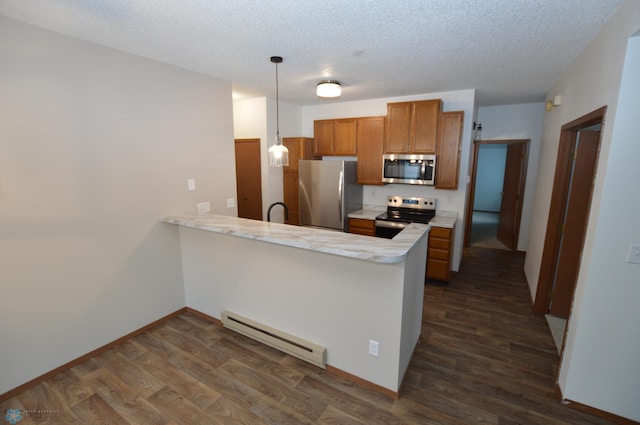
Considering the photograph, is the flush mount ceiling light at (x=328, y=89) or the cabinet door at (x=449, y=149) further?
the cabinet door at (x=449, y=149)

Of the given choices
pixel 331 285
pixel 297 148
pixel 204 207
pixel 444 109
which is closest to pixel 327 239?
pixel 331 285

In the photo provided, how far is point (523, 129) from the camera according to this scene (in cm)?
492

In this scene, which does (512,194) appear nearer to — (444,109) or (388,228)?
(444,109)

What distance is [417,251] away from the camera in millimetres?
2236

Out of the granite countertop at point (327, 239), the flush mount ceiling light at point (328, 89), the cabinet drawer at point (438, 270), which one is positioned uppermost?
the flush mount ceiling light at point (328, 89)

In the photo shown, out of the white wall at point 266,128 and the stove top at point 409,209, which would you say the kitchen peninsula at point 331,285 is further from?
the white wall at point 266,128

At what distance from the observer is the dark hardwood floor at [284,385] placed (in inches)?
76.5

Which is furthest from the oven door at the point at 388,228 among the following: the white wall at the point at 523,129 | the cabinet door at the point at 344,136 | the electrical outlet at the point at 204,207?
the white wall at the point at 523,129

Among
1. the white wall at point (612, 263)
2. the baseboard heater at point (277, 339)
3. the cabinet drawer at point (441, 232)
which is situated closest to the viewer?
the white wall at point (612, 263)

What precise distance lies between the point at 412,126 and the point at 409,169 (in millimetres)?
592

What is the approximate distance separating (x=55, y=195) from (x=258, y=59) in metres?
1.99

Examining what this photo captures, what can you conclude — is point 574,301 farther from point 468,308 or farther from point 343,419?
point 343,419

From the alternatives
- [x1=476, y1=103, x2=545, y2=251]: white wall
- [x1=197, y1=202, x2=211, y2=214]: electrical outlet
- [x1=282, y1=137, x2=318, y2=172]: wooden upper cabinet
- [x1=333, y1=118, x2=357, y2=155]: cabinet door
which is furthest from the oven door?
[x1=476, y1=103, x2=545, y2=251]: white wall

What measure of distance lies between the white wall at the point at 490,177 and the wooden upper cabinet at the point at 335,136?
20.2 feet
